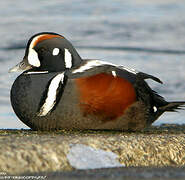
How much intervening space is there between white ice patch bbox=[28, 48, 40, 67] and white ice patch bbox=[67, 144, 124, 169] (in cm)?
155

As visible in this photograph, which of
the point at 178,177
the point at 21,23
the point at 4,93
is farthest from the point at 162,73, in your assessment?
the point at 178,177

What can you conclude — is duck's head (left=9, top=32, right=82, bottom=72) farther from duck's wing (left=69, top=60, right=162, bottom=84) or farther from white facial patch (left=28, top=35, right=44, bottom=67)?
duck's wing (left=69, top=60, right=162, bottom=84)

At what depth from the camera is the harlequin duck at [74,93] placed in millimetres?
5996

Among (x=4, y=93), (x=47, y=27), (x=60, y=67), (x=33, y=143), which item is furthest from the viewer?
(x=47, y=27)

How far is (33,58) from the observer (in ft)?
20.9

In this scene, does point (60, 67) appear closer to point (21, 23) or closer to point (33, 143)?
point (33, 143)

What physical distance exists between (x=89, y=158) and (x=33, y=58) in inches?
69.4

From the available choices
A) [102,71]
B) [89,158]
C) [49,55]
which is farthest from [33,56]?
[89,158]

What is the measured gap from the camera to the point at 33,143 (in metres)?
4.90

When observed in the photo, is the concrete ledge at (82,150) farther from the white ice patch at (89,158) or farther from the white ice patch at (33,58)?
the white ice patch at (33,58)

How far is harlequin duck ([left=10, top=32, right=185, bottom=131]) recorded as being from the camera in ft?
19.7

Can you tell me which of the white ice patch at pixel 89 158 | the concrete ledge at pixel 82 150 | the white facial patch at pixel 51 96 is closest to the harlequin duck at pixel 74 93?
the white facial patch at pixel 51 96

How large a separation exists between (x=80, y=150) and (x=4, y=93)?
528 cm

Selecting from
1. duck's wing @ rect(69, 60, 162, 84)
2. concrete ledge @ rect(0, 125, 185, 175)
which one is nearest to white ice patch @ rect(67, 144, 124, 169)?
concrete ledge @ rect(0, 125, 185, 175)
